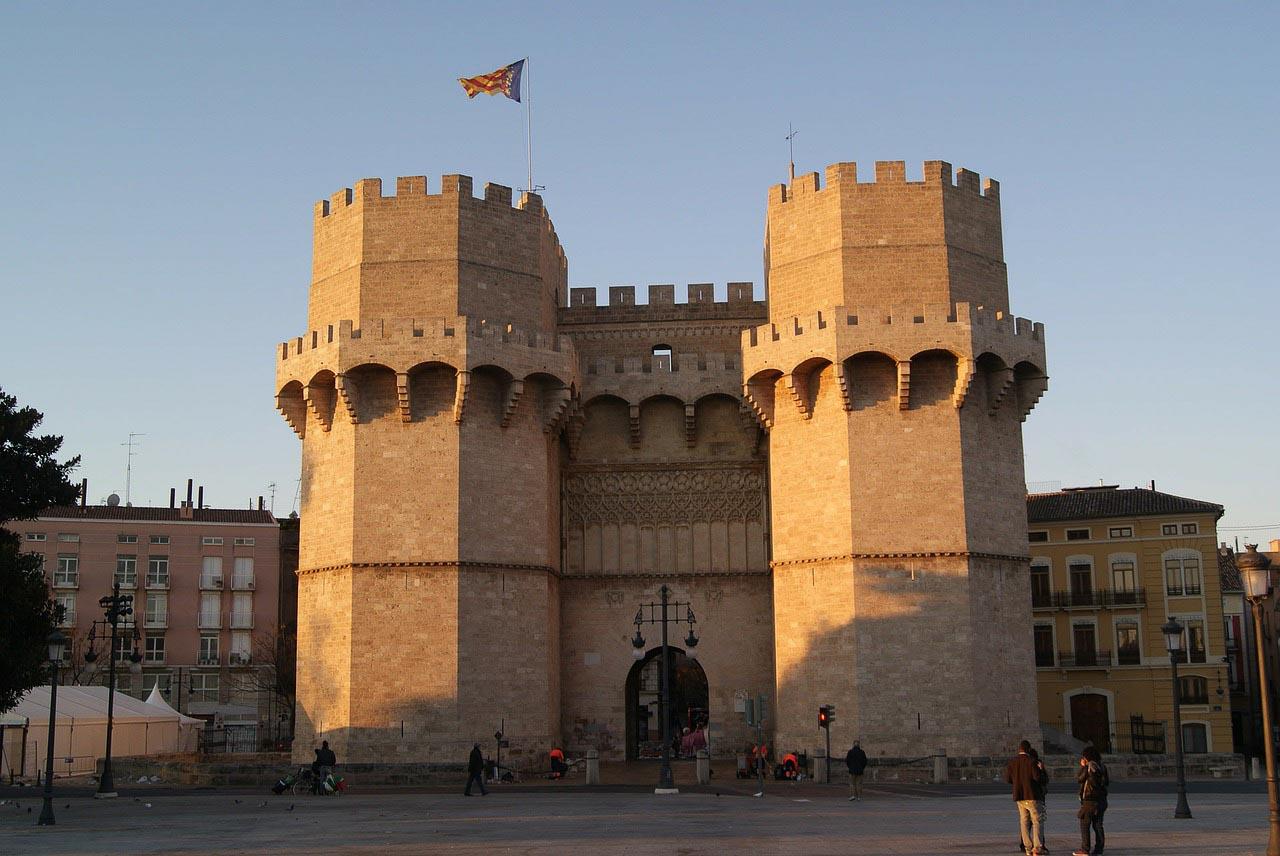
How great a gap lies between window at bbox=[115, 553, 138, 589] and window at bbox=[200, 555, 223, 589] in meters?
2.63

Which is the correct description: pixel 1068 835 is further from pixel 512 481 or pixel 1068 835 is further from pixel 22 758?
pixel 22 758

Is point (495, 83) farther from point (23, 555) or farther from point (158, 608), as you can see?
point (158, 608)

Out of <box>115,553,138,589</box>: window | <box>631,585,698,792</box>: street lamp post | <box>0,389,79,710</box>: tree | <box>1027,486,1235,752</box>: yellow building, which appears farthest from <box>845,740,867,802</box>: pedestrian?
<box>115,553,138,589</box>: window

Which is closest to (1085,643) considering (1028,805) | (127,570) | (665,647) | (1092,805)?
(665,647)

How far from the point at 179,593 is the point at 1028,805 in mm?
47801

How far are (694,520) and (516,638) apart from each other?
5.90 metres

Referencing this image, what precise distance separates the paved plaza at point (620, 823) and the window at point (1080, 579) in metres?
18.1

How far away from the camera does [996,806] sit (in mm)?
22141

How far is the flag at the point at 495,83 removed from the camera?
3344 centimetres

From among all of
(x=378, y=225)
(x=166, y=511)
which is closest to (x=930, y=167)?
(x=378, y=225)

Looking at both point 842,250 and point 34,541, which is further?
point 34,541

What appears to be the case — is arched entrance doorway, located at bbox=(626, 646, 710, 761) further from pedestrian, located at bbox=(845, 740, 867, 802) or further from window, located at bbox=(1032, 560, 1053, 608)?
pedestrian, located at bbox=(845, 740, 867, 802)

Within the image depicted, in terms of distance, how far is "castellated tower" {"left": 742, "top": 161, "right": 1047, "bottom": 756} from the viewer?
29281 millimetres

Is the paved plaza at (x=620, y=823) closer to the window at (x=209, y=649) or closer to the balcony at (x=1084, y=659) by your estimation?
the balcony at (x=1084, y=659)
